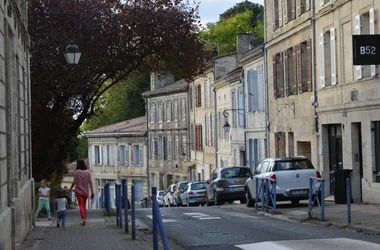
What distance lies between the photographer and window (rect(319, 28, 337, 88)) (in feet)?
98.5

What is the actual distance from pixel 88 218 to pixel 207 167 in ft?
116

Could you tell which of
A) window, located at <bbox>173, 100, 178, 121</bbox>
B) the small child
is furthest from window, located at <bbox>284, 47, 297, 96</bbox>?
window, located at <bbox>173, 100, 178, 121</bbox>

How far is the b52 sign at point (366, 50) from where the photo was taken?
1672 centimetres

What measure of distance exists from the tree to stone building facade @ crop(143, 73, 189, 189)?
35643 millimetres

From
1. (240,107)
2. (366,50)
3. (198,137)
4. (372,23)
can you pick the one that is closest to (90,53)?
(372,23)

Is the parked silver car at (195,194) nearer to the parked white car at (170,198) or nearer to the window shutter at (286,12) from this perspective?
the parked white car at (170,198)

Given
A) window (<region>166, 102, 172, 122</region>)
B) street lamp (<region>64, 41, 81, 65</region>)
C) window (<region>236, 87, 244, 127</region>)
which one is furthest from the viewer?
window (<region>166, 102, 172, 122</region>)

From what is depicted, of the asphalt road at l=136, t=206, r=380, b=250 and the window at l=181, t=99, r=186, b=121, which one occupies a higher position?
the window at l=181, t=99, r=186, b=121

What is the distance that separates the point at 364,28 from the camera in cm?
2648

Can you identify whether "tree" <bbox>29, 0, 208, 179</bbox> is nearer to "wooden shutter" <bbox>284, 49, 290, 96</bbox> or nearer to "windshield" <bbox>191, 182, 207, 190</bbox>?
"wooden shutter" <bbox>284, 49, 290, 96</bbox>

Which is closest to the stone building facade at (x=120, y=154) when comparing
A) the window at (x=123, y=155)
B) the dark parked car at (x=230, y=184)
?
the window at (x=123, y=155)

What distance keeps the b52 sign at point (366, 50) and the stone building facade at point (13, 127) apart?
261 inches

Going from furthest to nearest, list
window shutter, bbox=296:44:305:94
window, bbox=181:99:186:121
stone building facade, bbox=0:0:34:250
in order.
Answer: window, bbox=181:99:186:121 < window shutter, bbox=296:44:305:94 < stone building facade, bbox=0:0:34:250

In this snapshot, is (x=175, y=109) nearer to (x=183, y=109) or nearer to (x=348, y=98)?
(x=183, y=109)
